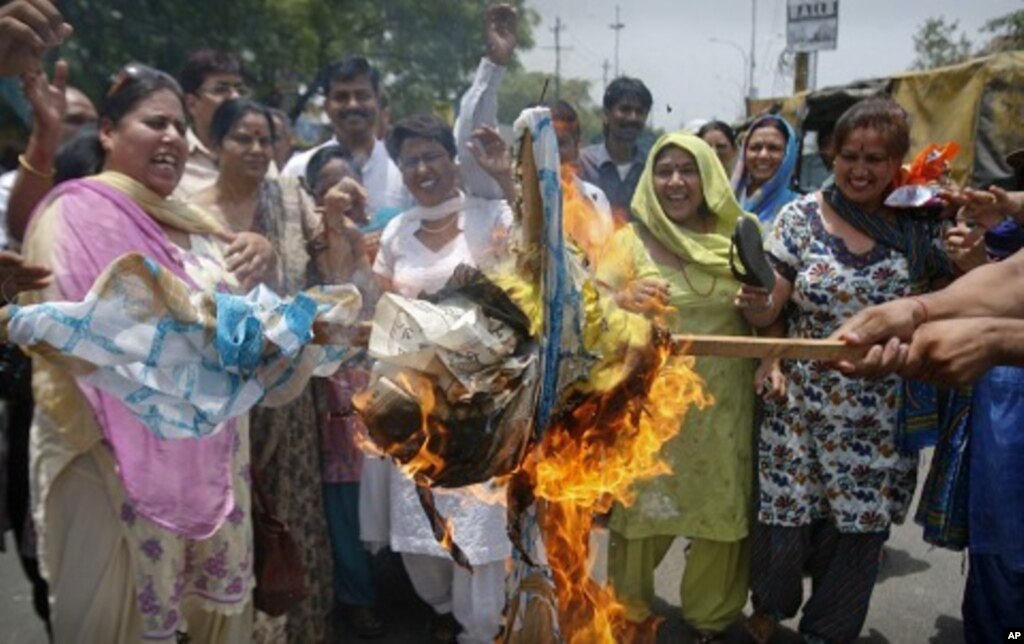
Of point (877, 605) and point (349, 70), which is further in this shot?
point (349, 70)

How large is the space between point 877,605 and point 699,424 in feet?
5.10

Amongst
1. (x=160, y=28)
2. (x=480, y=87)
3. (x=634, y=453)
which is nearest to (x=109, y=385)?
(x=634, y=453)

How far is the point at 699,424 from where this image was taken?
147 inches

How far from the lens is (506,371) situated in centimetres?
183

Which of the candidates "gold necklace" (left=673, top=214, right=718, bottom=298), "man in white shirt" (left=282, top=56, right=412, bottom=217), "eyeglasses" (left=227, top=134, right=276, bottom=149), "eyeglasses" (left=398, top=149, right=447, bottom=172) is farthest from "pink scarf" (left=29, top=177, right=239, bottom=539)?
"man in white shirt" (left=282, top=56, right=412, bottom=217)

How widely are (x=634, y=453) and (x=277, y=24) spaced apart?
13.9 meters

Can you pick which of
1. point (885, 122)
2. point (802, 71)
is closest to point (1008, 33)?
point (802, 71)

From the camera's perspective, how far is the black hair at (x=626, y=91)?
547cm

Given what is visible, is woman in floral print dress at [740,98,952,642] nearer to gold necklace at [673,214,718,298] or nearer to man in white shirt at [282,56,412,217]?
gold necklace at [673,214,718,298]

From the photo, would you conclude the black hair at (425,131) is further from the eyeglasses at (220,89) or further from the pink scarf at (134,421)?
the pink scarf at (134,421)

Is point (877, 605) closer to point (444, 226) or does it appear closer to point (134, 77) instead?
point (444, 226)

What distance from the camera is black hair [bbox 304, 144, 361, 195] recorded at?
4215 millimetres

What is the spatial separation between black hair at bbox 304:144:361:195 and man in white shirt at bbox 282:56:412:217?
1.22ft

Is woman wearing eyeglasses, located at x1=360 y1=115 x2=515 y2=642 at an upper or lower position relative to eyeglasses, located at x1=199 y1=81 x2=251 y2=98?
lower
